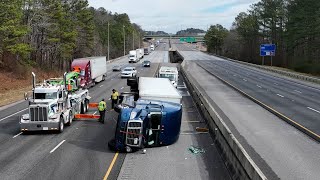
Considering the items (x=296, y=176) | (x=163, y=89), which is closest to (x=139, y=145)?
(x=296, y=176)

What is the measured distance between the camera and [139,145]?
17562 millimetres

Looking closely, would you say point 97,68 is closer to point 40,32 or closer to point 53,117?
point 40,32

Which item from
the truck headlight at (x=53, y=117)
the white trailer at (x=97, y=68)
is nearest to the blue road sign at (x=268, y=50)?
the white trailer at (x=97, y=68)

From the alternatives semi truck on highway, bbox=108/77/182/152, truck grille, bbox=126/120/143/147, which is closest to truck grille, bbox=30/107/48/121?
semi truck on highway, bbox=108/77/182/152

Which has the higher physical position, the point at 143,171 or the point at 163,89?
the point at 163,89

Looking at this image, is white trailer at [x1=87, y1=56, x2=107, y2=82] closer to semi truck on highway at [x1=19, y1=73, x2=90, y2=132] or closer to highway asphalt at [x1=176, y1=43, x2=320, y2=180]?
highway asphalt at [x1=176, y1=43, x2=320, y2=180]

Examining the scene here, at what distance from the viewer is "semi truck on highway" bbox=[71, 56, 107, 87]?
4469 centimetres

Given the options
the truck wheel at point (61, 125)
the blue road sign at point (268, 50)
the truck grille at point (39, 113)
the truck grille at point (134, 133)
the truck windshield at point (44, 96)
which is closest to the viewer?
the truck grille at point (134, 133)

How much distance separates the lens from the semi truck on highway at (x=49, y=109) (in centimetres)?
2161

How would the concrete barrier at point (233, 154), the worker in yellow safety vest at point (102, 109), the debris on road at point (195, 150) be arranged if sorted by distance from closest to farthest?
the concrete barrier at point (233, 154) < the debris on road at point (195, 150) < the worker in yellow safety vest at point (102, 109)

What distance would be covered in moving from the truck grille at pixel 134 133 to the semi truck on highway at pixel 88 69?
81.5ft

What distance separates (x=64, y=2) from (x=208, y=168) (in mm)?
73802

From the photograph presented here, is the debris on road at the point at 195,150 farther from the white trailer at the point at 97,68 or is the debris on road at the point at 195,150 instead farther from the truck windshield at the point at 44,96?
the white trailer at the point at 97,68

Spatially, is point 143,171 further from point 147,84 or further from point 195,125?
point 147,84
